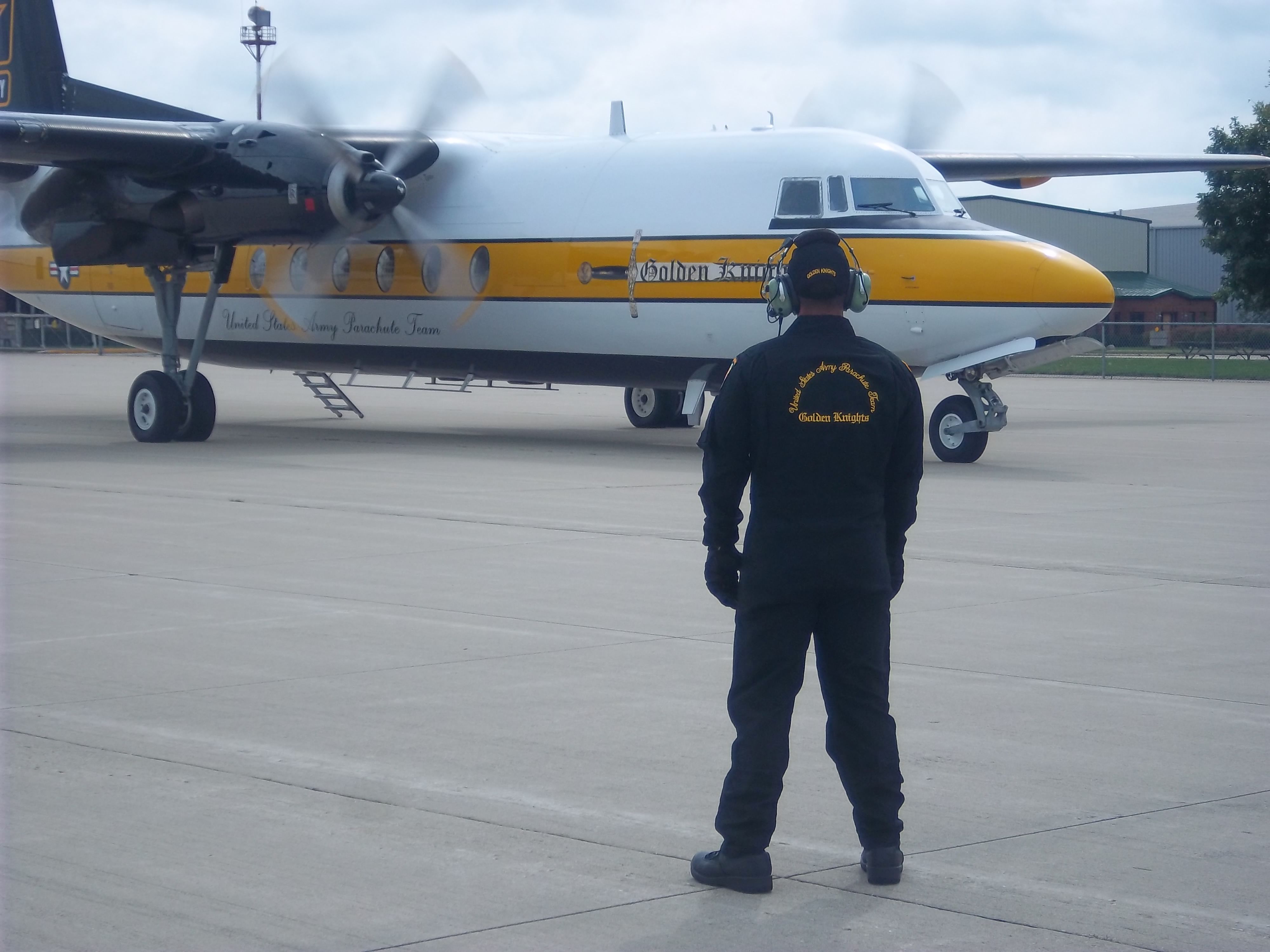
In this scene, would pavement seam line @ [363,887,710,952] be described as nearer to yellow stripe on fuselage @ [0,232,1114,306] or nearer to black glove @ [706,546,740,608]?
black glove @ [706,546,740,608]

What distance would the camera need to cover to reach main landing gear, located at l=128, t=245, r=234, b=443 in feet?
64.5

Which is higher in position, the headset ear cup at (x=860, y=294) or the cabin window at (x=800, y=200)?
the cabin window at (x=800, y=200)

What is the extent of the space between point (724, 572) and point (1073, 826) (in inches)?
56.8

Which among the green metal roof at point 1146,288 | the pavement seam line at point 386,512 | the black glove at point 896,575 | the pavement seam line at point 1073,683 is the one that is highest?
the green metal roof at point 1146,288

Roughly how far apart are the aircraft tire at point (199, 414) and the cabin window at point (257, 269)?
222 centimetres

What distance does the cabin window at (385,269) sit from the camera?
20.5m

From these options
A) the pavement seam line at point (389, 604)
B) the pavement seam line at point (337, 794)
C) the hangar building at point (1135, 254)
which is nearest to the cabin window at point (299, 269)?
the pavement seam line at point (389, 604)

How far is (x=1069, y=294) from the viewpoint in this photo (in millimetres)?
16031

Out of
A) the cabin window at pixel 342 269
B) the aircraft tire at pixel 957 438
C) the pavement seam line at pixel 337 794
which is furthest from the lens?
the cabin window at pixel 342 269

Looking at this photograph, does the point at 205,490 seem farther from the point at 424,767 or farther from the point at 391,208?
the point at 424,767

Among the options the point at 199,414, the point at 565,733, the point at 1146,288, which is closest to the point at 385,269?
the point at 199,414

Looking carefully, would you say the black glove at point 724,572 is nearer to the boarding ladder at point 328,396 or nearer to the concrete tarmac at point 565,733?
the concrete tarmac at point 565,733

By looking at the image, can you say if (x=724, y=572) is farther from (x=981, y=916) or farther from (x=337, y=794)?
(x=337, y=794)

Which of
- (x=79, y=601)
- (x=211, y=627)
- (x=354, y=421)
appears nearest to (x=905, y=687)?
(x=211, y=627)
